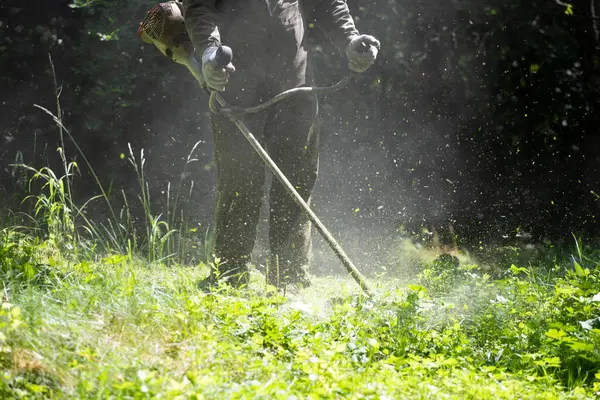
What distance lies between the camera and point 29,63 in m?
6.70

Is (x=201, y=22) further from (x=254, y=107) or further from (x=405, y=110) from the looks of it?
(x=405, y=110)

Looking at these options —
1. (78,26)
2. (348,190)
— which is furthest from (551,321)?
(78,26)

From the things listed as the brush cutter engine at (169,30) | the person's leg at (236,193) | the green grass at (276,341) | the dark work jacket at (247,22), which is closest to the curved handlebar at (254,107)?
the person's leg at (236,193)

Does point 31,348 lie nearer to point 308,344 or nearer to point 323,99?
point 308,344

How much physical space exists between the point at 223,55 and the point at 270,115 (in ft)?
2.19

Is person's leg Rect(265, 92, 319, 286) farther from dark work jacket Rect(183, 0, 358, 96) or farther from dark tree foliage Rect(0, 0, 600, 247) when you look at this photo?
dark tree foliage Rect(0, 0, 600, 247)

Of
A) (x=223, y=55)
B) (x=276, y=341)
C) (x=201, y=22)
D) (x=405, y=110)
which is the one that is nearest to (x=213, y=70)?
(x=223, y=55)

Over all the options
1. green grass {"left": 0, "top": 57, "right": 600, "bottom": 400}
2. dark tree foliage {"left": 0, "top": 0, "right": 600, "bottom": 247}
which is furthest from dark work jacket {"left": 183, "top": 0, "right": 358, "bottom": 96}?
dark tree foliage {"left": 0, "top": 0, "right": 600, "bottom": 247}

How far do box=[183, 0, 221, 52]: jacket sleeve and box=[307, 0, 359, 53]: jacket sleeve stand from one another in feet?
2.16

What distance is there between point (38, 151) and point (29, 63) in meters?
0.74

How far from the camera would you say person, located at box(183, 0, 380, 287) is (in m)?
4.45

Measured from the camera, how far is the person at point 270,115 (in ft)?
14.6

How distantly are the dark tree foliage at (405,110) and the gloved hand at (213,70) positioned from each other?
6.43ft

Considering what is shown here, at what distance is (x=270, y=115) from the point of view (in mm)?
4609
